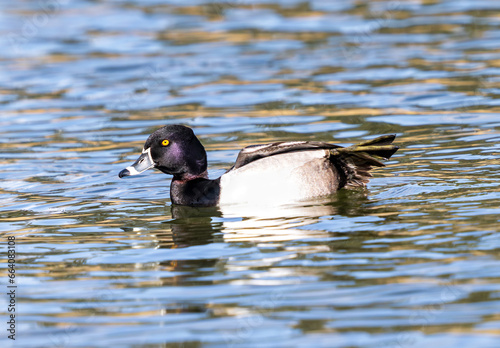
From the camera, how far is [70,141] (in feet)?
46.5

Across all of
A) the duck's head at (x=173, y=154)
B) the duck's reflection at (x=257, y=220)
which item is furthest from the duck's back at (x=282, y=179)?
the duck's head at (x=173, y=154)

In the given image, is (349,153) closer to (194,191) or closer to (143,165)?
(194,191)

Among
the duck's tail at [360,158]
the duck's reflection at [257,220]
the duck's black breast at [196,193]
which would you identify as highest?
the duck's tail at [360,158]

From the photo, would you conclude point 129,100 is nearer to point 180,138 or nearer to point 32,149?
point 32,149

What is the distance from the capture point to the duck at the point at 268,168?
978cm

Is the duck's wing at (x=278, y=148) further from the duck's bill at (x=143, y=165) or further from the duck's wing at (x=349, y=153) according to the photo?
the duck's bill at (x=143, y=165)

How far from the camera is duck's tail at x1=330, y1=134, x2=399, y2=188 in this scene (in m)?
9.66

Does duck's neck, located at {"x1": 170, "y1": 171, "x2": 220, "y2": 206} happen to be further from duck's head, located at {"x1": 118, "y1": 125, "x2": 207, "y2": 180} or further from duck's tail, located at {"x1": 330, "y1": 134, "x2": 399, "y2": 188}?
duck's tail, located at {"x1": 330, "y1": 134, "x2": 399, "y2": 188}

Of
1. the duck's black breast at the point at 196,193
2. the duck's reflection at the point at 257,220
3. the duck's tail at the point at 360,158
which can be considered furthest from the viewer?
the duck's black breast at the point at 196,193

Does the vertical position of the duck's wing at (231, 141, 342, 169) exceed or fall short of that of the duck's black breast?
it exceeds it

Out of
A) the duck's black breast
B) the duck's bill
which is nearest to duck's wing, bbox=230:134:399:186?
the duck's black breast

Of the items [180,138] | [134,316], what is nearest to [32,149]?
[180,138]

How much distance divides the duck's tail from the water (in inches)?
8.1

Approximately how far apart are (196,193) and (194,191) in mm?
33
